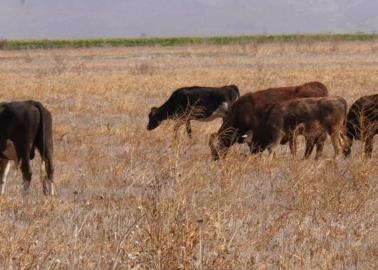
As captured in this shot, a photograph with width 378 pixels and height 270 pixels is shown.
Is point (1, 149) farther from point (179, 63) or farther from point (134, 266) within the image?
point (179, 63)

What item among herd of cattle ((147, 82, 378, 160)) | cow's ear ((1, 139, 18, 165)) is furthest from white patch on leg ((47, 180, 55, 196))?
herd of cattle ((147, 82, 378, 160))

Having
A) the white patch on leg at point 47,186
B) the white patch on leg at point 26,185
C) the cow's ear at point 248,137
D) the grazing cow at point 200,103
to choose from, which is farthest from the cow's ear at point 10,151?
the grazing cow at point 200,103

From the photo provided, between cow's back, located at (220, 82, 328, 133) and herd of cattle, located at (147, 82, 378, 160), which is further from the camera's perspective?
cow's back, located at (220, 82, 328, 133)

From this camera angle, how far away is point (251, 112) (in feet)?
50.2

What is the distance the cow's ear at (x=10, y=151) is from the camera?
10.5m

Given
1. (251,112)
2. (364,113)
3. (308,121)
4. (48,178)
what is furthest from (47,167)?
(364,113)

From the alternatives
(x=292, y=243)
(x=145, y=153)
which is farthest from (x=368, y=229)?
(x=145, y=153)

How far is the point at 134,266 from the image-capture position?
5684 millimetres

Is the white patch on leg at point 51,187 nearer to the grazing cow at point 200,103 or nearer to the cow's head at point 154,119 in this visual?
the cow's head at point 154,119

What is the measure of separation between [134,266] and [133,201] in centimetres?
296

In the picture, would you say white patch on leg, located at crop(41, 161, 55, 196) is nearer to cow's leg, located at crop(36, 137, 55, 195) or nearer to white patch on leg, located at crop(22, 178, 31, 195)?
cow's leg, located at crop(36, 137, 55, 195)

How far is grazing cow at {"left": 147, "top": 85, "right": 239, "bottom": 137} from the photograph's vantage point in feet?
61.0

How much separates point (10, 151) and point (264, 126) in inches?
201

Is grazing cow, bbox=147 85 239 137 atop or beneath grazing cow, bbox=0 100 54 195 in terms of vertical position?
beneath
